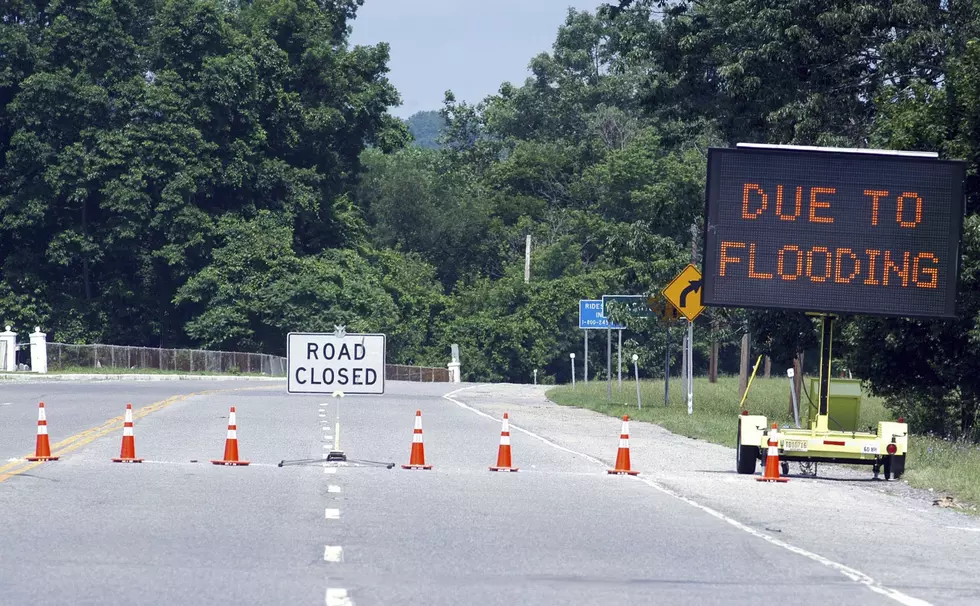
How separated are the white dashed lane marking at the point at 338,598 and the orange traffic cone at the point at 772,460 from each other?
34.2ft

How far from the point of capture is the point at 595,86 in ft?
366

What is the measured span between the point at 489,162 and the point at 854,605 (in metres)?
107

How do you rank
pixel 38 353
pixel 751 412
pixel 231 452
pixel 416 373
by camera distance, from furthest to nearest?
pixel 416 373, pixel 38 353, pixel 751 412, pixel 231 452

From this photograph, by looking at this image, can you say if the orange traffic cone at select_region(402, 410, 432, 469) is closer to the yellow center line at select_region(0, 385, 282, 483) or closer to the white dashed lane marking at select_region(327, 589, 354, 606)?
the yellow center line at select_region(0, 385, 282, 483)

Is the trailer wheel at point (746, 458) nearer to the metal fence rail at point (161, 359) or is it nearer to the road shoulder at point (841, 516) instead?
the road shoulder at point (841, 516)

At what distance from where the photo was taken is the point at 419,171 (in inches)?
4451

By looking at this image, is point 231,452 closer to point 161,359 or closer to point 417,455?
point 417,455

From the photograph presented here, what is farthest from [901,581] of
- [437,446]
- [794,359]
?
[794,359]

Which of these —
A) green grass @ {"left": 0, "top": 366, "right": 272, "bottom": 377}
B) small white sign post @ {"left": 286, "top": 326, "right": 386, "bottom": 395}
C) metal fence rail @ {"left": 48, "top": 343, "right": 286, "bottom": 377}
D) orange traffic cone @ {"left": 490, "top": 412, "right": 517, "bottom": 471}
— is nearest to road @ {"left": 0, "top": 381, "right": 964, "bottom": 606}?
orange traffic cone @ {"left": 490, "top": 412, "right": 517, "bottom": 471}

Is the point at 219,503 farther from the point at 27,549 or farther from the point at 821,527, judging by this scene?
the point at 821,527

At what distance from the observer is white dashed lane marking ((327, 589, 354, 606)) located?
902 centimetres

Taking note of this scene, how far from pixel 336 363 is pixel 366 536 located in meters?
7.49

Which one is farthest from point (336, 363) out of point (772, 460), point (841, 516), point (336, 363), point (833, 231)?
point (841, 516)

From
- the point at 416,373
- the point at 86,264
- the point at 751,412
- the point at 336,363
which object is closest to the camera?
the point at 336,363
